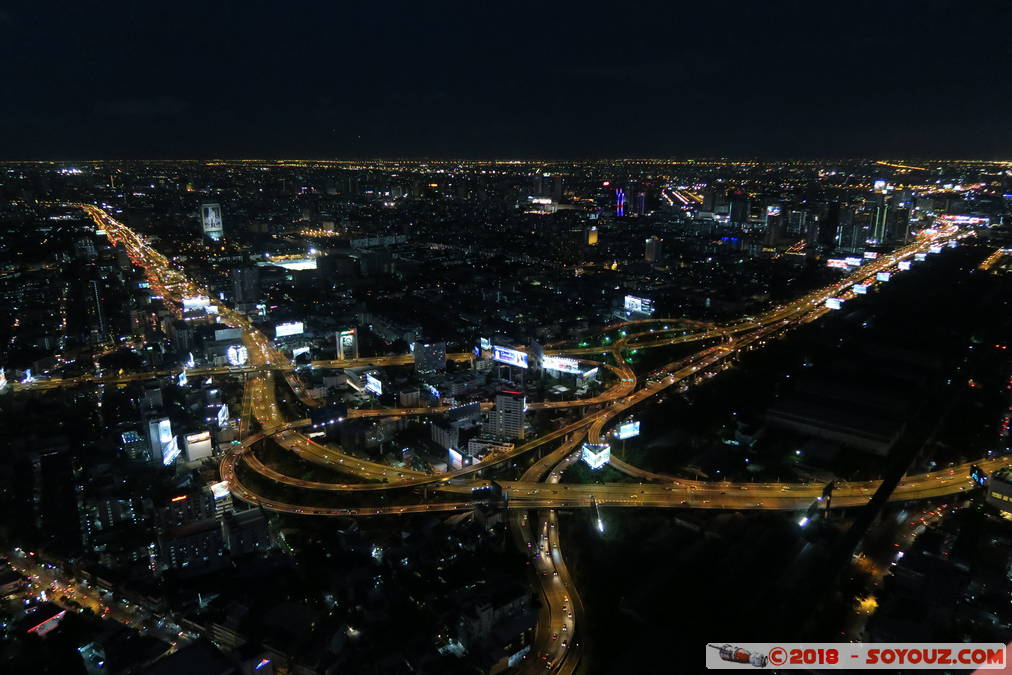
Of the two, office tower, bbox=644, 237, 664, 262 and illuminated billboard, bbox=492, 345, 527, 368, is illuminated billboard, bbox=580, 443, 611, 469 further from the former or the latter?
office tower, bbox=644, 237, 664, 262

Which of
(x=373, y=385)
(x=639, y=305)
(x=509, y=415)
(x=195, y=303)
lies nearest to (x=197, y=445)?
(x=373, y=385)

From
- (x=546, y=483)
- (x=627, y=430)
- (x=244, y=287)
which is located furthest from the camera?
(x=244, y=287)

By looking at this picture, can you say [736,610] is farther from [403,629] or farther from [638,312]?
[638,312]

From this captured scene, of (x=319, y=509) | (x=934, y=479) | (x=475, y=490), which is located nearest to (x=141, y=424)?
(x=319, y=509)

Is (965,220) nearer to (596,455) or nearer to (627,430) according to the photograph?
(627,430)

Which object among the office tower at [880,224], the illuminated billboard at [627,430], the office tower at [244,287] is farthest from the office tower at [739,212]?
the illuminated billboard at [627,430]

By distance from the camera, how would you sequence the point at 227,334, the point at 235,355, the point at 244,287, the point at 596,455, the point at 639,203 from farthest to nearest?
the point at 639,203 < the point at 244,287 < the point at 227,334 < the point at 235,355 < the point at 596,455
